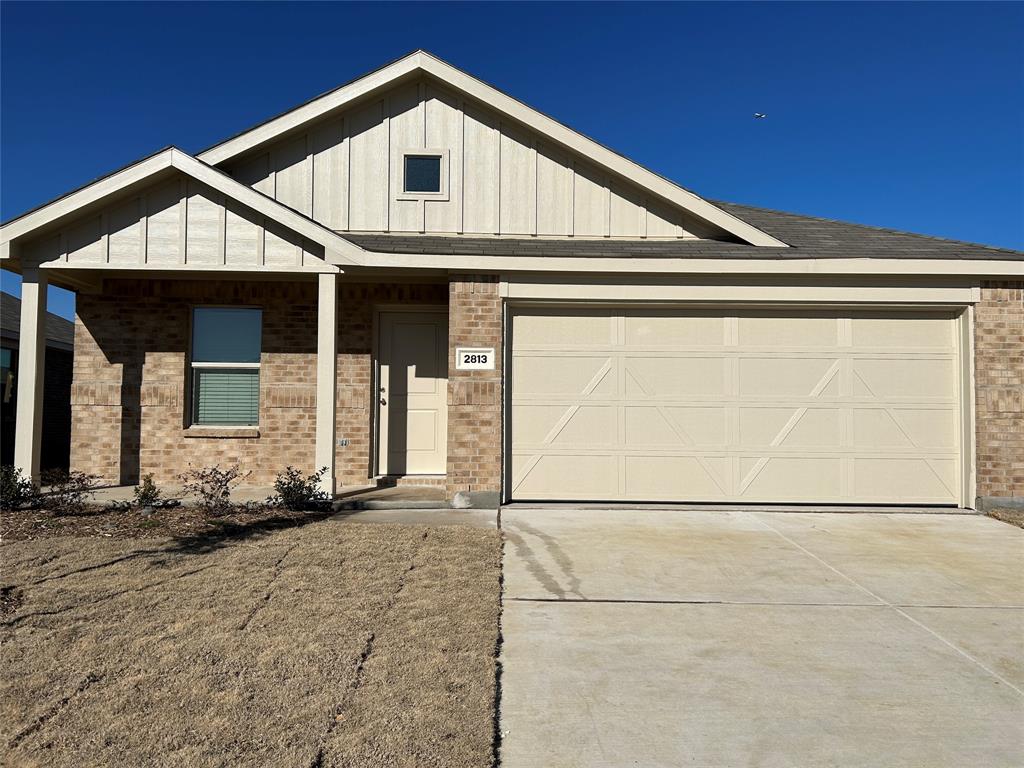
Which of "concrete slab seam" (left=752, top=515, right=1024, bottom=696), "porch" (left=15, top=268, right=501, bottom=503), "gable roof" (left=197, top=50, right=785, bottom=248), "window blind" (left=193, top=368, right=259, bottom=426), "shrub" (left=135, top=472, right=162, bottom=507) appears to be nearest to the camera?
"concrete slab seam" (left=752, top=515, right=1024, bottom=696)

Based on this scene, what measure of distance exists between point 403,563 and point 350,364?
4396 mm

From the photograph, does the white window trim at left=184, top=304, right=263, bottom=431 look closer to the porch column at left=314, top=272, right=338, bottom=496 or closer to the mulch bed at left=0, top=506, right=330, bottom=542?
the porch column at left=314, top=272, right=338, bottom=496

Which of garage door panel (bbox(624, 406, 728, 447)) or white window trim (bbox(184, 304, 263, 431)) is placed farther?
white window trim (bbox(184, 304, 263, 431))

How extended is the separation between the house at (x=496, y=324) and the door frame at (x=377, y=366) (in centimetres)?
4

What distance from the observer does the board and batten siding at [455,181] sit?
29.3ft

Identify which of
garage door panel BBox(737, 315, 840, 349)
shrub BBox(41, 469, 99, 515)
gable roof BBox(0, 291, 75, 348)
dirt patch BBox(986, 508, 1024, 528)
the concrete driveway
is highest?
gable roof BBox(0, 291, 75, 348)

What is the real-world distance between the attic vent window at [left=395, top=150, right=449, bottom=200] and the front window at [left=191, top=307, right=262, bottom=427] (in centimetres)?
275

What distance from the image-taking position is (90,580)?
4840mm

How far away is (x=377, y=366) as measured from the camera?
927 centimetres

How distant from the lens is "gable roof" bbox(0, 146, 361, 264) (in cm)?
738

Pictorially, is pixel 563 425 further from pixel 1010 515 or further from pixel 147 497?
pixel 1010 515

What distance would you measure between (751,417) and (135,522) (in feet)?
23.1

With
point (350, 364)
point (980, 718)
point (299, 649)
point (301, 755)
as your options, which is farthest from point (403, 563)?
point (350, 364)

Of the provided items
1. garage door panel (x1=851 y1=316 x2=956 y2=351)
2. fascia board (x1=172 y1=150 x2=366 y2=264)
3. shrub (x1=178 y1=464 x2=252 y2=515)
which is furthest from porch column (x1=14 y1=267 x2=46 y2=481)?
garage door panel (x1=851 y1=316 x2=956 y2=351)
